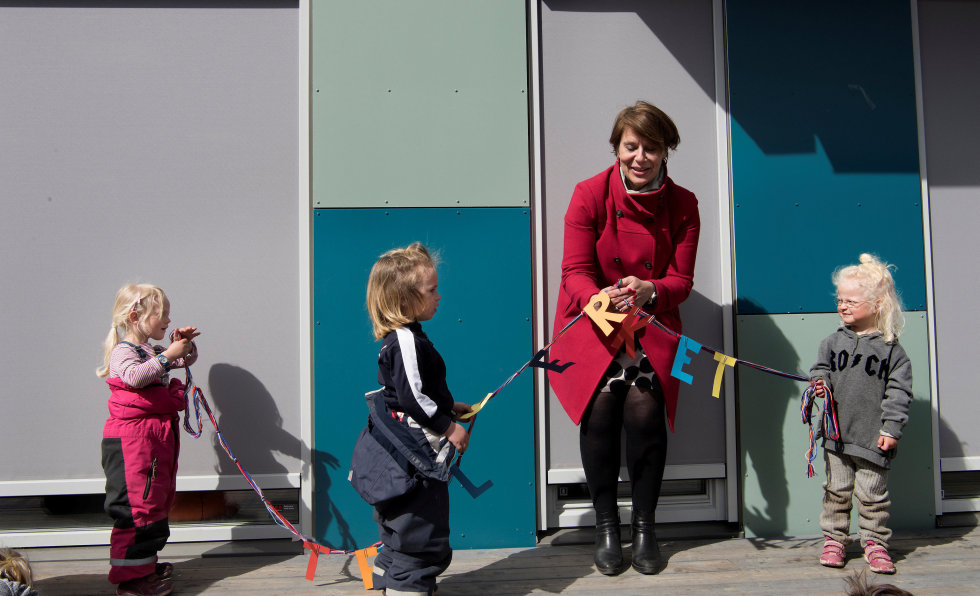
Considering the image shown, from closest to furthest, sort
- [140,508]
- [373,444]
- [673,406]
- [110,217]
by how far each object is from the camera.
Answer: [373,444]
[140,508]
[673,406]
[110,217]

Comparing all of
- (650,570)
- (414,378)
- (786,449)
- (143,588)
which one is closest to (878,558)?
(786,449)

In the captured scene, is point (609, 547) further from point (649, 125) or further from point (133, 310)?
point (133, 310)

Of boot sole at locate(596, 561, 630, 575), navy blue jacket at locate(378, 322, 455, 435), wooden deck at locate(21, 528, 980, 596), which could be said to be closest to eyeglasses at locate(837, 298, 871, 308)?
wooden deck at locate(21, 528, 980, 596)

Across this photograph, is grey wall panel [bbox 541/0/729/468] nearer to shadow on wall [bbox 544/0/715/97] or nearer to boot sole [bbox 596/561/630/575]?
shadow on wall [bbox 544/0/715/97]

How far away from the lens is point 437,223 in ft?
10.8

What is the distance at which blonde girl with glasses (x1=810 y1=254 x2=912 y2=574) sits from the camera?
2.94 metres

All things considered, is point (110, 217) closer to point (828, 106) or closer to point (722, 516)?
point (722, 516)

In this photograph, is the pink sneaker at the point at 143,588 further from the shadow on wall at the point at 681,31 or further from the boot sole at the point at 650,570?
the shadow on wall at the point at 681,31

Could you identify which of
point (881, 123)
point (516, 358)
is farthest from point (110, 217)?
point (881, 123)

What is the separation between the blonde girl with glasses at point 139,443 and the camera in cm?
275

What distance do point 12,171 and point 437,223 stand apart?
1.93 m

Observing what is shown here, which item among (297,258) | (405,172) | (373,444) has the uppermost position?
(405,172)

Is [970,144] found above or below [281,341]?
above

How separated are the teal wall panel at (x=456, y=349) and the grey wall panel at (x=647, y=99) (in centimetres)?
21
